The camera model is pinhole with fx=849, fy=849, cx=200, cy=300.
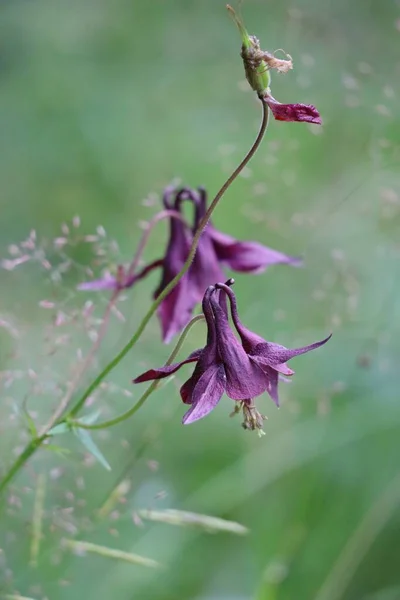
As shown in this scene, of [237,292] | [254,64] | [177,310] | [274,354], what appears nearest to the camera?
[254,64]

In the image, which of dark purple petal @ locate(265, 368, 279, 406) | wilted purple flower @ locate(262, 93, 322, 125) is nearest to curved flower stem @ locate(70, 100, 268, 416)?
wilted purple flower @ locate(262, 93, 322, 125)

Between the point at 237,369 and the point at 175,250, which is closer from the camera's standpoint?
the point at 237,369

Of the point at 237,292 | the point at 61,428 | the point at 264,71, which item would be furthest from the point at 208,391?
the point at 237,292

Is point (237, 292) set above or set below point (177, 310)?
above

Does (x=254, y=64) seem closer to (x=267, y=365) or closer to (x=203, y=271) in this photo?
(x=267, y=365)

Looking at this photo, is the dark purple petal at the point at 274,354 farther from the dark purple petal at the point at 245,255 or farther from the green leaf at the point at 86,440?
the dark purple petal at the point at 245,255

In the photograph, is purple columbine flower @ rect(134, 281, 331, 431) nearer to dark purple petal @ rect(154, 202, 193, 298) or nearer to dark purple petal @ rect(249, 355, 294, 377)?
dark purple petal @ rect(249, 355, 294, 377)

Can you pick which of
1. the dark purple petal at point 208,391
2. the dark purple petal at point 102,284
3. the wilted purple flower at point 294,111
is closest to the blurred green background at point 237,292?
the dark purple petal at point 102,284
